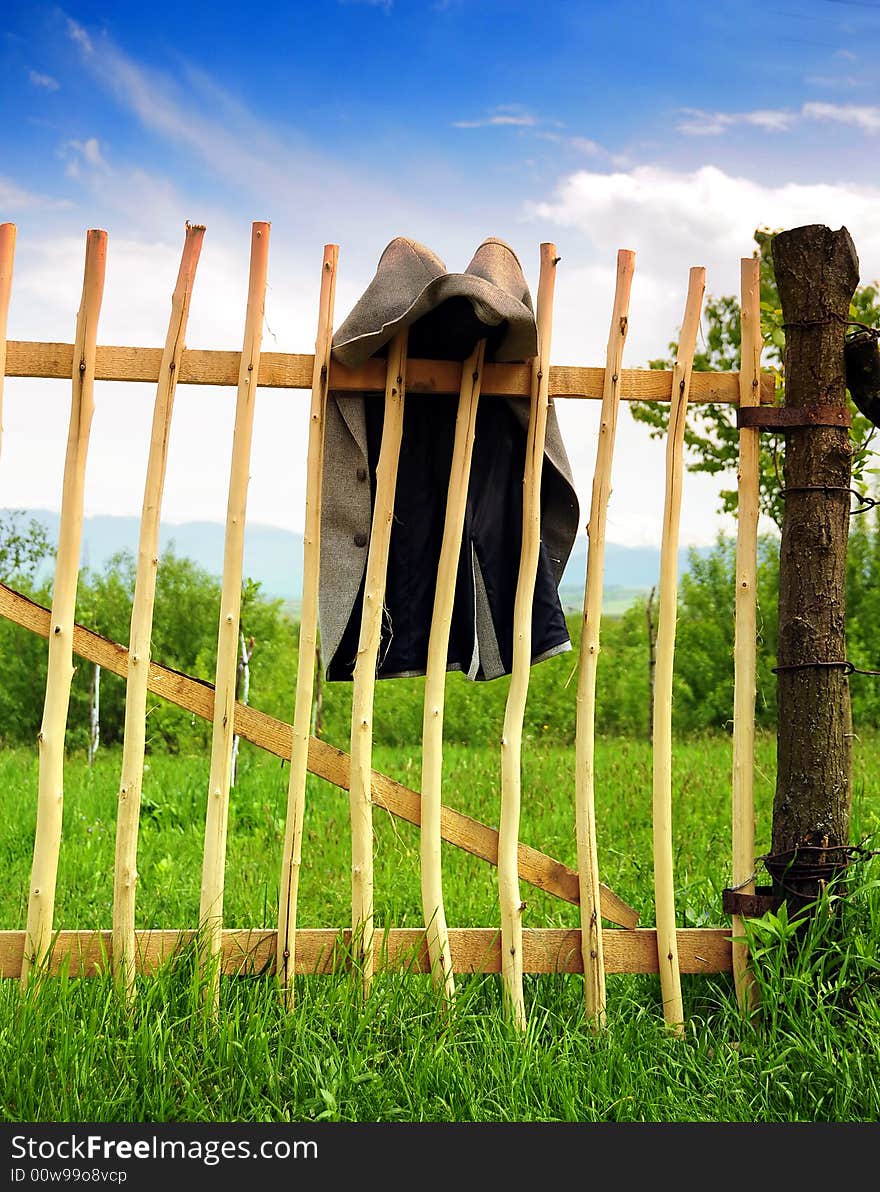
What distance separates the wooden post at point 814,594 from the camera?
310 cm

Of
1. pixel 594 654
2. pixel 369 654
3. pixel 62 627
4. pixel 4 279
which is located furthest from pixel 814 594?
pixel 4 279

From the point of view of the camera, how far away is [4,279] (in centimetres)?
300

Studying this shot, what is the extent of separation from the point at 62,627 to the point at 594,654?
1537 mm

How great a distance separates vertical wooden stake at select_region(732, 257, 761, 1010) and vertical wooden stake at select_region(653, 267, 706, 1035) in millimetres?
169

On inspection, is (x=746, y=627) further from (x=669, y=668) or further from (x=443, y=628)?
(x=443, y=628)

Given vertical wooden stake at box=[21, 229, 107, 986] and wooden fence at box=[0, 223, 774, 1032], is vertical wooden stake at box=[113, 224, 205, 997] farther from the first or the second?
vertical wooden stake at box=[21, 229, 107, 986]

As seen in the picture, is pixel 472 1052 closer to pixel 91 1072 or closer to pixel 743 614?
pixel 91 1072

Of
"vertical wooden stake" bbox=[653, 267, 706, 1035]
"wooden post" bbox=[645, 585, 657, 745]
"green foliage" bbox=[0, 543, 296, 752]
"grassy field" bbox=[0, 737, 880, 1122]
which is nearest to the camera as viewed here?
"grassy field" bbox=[0, 737, 880, 1122]

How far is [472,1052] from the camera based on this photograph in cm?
278

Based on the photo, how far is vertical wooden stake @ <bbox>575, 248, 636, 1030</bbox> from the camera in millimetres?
3006

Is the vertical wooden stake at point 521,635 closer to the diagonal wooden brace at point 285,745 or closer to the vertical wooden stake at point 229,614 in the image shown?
the diagonal wooden brace at point 285,745

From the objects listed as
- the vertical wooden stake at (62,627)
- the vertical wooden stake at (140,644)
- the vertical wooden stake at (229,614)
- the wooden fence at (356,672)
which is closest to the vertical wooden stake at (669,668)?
the wooden fence at (356,672)

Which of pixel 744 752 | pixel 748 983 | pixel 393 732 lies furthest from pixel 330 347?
pixel 393 732

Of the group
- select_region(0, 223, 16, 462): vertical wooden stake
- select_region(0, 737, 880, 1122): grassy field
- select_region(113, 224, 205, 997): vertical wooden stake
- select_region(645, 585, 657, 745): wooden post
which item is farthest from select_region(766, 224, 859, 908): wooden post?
select_region(645, 585, 657, 745): wooden post
